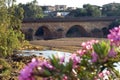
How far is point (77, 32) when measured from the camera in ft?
290

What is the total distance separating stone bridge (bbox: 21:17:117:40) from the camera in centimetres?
7675

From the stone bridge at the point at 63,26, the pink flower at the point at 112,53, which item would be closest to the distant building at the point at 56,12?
the stone bridge at the point at 63,26

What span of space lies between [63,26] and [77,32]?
334 inches

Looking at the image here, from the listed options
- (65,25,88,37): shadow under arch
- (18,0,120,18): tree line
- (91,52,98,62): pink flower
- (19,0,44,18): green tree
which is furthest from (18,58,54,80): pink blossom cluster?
(19,0,44,18): green tree

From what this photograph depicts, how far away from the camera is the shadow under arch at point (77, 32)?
82.7 m

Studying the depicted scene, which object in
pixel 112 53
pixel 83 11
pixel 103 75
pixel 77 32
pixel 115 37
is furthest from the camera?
pixel 83 11

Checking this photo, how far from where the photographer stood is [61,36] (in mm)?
81688

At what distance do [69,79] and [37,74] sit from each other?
293mm

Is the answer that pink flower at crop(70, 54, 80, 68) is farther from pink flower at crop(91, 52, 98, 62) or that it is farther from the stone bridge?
the stone bridge

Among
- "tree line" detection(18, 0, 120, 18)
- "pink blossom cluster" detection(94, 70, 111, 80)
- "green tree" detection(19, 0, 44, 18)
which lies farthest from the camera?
"green tree" detection(19, 0, 44, 18)

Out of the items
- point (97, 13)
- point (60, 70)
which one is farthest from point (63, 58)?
point (97, 13)

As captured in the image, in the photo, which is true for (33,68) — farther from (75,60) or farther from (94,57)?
(94,57)

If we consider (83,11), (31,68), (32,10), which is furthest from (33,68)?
(32,10)

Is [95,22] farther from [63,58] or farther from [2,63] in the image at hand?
[63,58]
